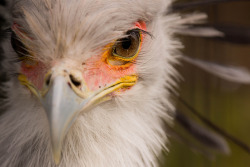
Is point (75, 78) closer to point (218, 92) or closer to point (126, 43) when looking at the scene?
point (126, 43)

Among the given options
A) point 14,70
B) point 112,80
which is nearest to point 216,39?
point 112,80

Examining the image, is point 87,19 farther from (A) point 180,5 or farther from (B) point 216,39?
(B) point 216,39

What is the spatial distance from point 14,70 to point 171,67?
0.52m

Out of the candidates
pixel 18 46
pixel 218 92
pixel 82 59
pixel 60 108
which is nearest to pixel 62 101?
pixel 60 108

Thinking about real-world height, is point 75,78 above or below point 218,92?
above

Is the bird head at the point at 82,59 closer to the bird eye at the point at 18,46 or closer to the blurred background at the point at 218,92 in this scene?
the bird eye at the point at 18,46

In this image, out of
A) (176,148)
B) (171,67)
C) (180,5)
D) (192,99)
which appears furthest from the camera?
(176,148)

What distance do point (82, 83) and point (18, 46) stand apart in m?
0.22

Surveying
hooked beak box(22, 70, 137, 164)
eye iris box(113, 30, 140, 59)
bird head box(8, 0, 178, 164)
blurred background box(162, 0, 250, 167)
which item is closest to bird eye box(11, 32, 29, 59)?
bird head box(8, 0, 178, 164)

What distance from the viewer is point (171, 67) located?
1.22 m

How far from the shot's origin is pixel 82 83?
2.73ft

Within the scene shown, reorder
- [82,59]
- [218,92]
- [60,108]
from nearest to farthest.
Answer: [60,108] < [82,59] < [218,92]

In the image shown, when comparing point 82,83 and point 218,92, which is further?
point 218,92

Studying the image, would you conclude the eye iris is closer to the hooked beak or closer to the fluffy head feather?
the fluffy head feather
